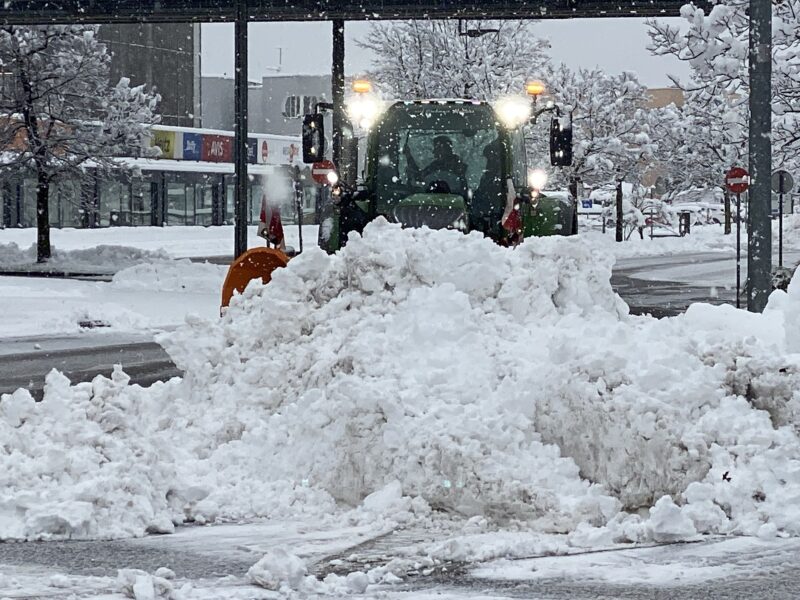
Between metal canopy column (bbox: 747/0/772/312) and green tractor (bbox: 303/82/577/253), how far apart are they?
7.98 ft

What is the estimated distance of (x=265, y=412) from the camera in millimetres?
8344

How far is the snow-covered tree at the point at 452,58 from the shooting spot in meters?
41.1

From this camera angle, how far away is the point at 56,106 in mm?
29953

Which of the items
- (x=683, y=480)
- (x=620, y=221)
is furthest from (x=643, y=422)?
(x=620, y=221)

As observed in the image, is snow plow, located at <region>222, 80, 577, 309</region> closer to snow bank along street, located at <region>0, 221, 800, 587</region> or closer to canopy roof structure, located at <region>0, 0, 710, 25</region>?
snow bank along street, located at <region>0, 221, 800, 587</region>

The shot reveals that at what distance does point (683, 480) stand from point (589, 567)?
114 cm

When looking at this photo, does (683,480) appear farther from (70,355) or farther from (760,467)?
(70,355)

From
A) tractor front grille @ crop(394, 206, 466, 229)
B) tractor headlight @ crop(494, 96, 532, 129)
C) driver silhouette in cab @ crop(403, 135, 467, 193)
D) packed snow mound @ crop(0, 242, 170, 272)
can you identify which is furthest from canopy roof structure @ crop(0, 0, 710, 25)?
tractor front grille @ crop(394, 206, 466, 229)

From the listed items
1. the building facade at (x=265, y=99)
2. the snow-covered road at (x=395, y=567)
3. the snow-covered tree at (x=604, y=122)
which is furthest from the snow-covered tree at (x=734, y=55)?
the building facade at (x=265, y=99)

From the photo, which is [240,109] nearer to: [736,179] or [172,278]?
[172,278]

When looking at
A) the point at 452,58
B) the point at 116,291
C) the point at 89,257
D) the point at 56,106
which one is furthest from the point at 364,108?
the point at 452,58

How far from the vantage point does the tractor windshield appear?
50.0 ft

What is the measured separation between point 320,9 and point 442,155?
32.4ft

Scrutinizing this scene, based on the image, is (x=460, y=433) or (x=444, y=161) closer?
(x=460, y=433)
